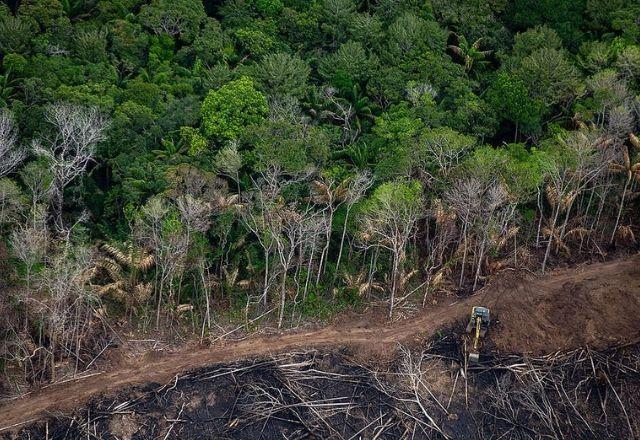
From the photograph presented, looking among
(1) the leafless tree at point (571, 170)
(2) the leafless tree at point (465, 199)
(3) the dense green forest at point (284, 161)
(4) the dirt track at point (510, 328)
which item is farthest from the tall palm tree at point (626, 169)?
(2) the leafless tree at point (465, 199)

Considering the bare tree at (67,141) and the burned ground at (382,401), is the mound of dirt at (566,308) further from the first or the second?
the bare tree at (67,141)

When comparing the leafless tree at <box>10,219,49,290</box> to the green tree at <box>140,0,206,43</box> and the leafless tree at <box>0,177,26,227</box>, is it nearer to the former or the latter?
the leafless tree at <box>0,177,26,227</box>

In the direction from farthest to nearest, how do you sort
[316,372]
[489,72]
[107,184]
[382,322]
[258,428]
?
[489,72] → [107,184] → [382,322] → [316,372] → [258,428]

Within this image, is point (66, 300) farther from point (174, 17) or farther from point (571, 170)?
point (571, 170)

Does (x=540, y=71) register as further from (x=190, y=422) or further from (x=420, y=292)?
(x=190, y=422)

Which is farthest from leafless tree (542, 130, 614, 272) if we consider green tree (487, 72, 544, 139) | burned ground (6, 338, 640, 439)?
burned ground (6, 338, 640, 439)

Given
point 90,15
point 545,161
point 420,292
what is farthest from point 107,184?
point 545,161

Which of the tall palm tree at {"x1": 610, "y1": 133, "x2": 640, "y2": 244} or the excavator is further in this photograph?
the tall palm tree at {"x1": 610, "y1": 133, "x2": 640, "y2": 244}
